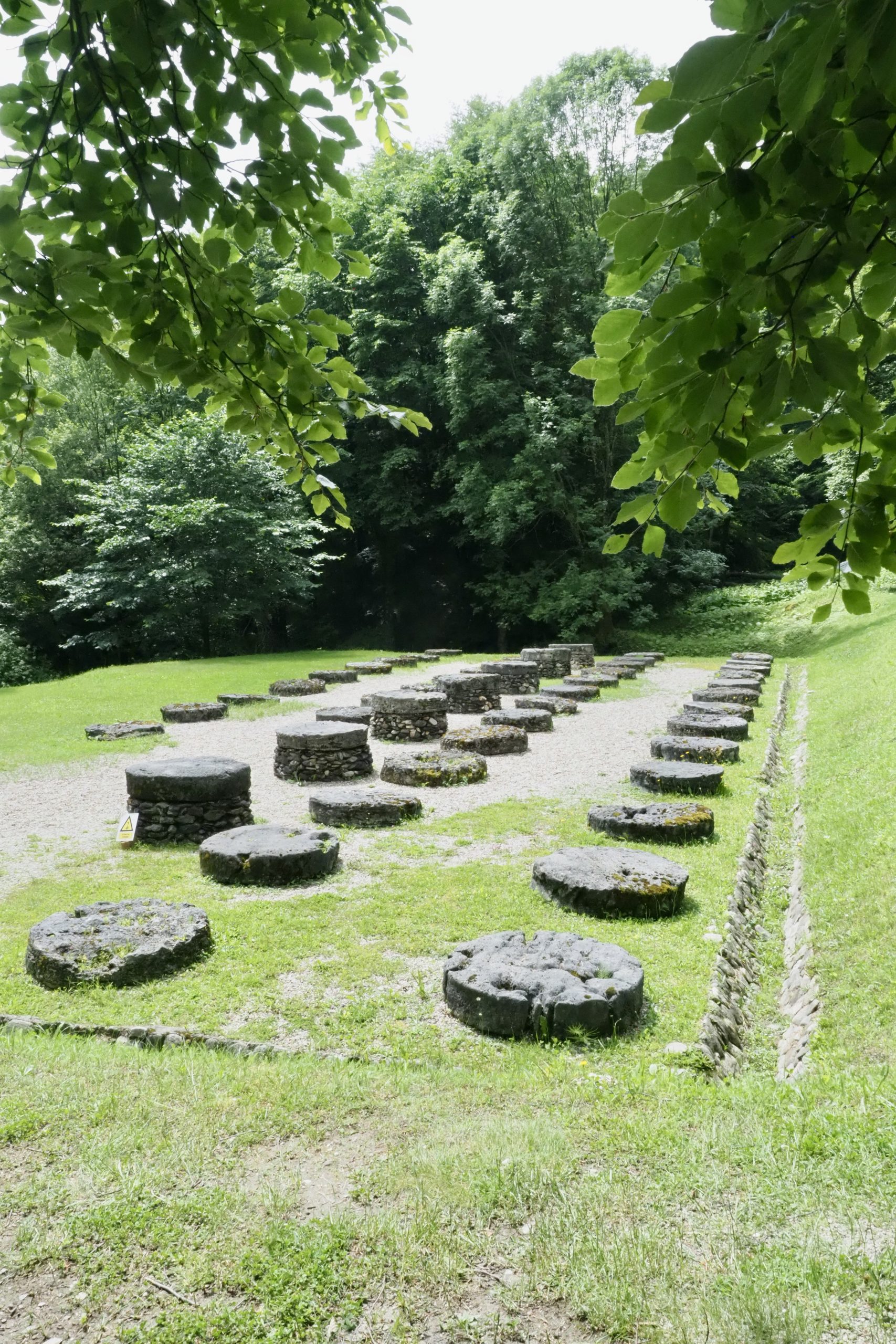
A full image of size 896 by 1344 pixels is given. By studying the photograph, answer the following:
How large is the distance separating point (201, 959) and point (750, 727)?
10887mm

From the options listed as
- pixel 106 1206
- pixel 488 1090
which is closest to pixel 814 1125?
pixel 488 1090

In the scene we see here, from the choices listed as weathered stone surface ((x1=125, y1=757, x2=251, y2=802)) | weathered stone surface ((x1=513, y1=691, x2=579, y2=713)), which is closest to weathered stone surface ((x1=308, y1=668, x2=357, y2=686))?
weathered stone surface ((x1=513, y1=691, x2=579, y2=713))

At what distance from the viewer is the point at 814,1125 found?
3.32 metres

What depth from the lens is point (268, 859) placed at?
708 cm

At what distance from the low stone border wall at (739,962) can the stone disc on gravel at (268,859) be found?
3.29 metres

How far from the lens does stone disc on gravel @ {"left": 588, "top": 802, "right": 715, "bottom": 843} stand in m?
8.00

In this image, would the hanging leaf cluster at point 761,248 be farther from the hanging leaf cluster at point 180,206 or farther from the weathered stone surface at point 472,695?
the weathered stone surface at point 472,695

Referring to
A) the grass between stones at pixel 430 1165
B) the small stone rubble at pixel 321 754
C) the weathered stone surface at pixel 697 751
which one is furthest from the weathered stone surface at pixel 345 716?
the grass between stones at pixel 430 1165

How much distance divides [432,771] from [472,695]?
5.74 meters

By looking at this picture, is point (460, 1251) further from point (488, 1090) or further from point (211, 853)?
point (211, 853)

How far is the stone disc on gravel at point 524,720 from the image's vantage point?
1405 cm

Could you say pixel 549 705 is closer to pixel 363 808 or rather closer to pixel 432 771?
pixel 432 771

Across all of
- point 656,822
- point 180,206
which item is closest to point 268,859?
point 656,822

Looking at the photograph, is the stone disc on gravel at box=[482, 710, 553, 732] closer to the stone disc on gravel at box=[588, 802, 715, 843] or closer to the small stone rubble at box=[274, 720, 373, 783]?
the small stone rubble at box=[274, 720, 373, 783]
